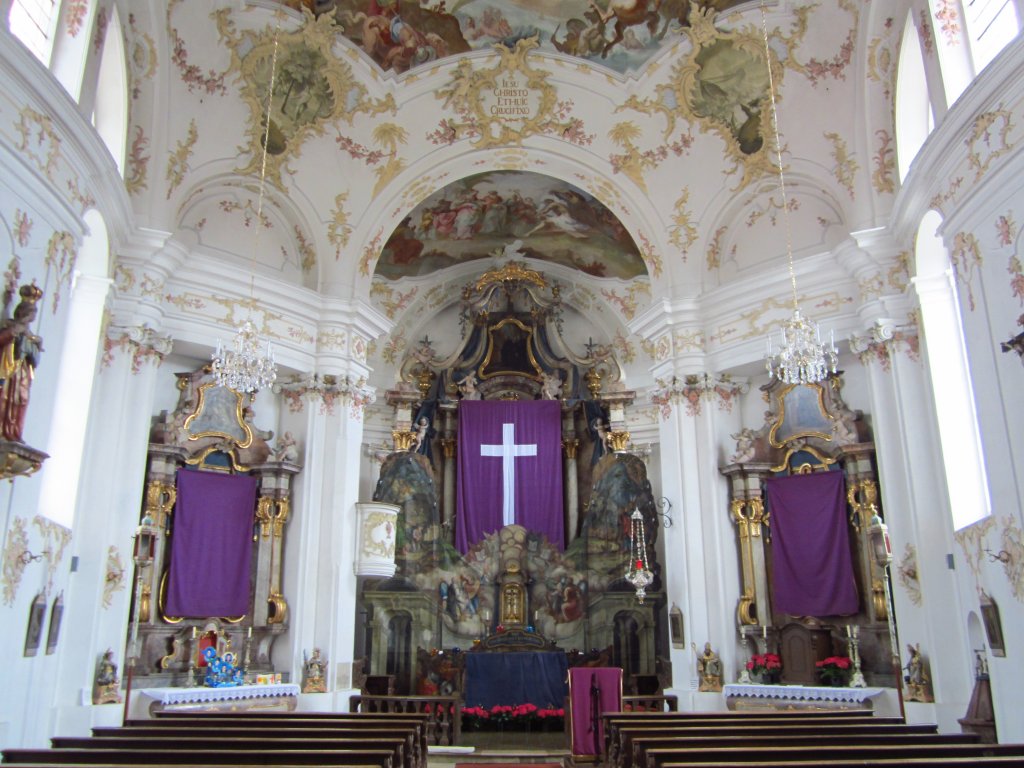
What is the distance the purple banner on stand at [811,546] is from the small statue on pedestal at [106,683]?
9439 millimetres

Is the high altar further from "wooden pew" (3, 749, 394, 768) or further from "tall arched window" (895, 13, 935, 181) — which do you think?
"wooden pew" (3, 749, 394, 768)

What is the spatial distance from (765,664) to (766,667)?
0.15 feet

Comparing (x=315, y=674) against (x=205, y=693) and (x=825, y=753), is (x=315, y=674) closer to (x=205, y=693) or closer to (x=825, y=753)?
(x=205, y=693)

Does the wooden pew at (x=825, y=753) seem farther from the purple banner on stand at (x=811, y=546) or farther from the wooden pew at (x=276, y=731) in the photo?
the purple banner on stand at (x=811, y=546)

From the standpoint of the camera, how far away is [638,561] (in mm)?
16312

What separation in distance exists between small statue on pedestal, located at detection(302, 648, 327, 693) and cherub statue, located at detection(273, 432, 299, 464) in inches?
117

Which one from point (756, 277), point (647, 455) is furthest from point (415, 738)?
point (647, 455)

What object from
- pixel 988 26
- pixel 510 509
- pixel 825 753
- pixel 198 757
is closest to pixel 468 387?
pixel 510 509

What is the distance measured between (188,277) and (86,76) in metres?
3.62

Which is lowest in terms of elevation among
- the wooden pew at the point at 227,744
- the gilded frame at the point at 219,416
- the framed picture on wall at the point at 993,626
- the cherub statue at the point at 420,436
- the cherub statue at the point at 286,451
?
the wooden pew at the point at 227,744

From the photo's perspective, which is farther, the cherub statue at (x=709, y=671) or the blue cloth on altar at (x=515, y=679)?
the blue cloth on altar at (x=515, y=679)

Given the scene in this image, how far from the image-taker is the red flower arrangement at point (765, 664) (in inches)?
522

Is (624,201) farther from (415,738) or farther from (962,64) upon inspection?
(415,738)

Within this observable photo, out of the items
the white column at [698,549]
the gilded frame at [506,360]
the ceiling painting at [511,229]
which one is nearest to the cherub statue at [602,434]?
the gilded frame at [506,360]
